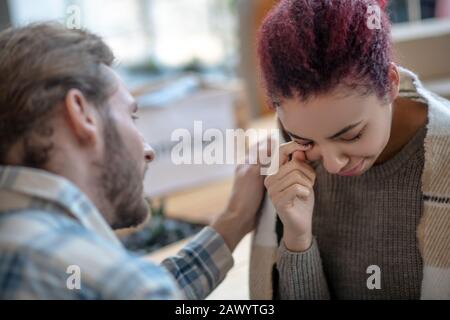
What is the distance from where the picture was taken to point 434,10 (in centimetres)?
399

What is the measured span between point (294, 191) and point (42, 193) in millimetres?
451

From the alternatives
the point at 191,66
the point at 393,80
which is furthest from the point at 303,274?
the point at 191,66

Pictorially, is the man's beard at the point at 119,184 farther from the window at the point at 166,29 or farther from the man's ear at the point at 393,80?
the window at the point at 166,29

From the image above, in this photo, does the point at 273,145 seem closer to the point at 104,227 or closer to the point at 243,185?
the point at 243,185

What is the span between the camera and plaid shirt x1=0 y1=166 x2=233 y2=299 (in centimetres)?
74

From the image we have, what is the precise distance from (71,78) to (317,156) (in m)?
0.43

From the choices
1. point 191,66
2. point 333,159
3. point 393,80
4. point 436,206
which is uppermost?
point 393,80

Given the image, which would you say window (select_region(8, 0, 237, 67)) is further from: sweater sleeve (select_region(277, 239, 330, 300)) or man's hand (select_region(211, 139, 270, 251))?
sweater sleeve (select_region(277, 239, 330, 300))

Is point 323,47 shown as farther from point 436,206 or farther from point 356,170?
point 436,206

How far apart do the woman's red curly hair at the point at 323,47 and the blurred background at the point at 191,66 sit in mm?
1008

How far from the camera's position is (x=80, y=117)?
2.83 feet

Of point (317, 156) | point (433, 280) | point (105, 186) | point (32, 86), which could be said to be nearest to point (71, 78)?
point (32, 86)

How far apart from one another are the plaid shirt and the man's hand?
45 centimetres

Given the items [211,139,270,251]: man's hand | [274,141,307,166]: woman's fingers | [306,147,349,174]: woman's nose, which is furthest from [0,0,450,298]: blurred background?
[306,147,349,174]: woman's nose
